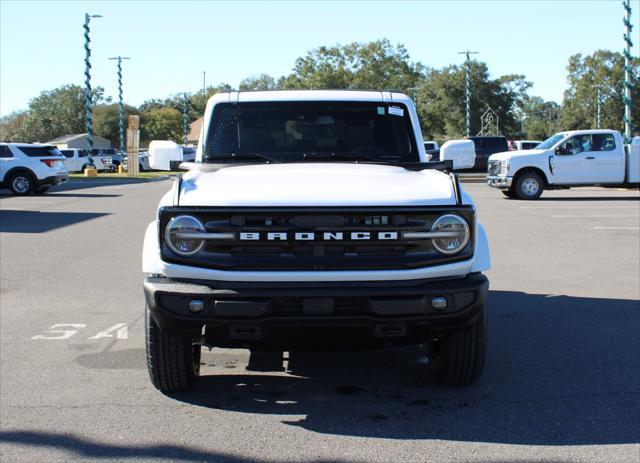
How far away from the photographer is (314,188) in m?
4.67

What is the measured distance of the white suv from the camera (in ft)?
85.7

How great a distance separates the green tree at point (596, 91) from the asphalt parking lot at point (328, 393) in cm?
9484

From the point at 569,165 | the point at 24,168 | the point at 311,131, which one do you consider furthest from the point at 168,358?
the point at 24,168

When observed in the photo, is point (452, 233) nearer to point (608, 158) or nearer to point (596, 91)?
point (608, 158)

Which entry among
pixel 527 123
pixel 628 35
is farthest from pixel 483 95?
pixel 527 123

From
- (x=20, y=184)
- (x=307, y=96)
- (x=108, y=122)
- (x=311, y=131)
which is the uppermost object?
(x=108, y=122)

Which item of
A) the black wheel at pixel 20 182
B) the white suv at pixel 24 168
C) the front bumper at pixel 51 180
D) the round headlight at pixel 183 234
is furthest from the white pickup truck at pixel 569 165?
the round headlight at pixel 183 234

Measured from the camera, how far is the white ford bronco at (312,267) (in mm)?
4379

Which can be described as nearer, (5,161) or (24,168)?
(5,161)

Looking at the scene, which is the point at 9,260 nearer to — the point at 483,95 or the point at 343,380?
the point at 343,380

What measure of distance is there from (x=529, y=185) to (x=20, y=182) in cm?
1570

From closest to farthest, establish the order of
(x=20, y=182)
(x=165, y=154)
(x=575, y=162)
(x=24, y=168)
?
(x=165, y=154)
(x=575, y=162)
(x=24, y=168)
(x=20, y=182)

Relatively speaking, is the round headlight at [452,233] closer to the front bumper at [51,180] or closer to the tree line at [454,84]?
the front bumper at [51,180]

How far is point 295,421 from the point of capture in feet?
15.3
